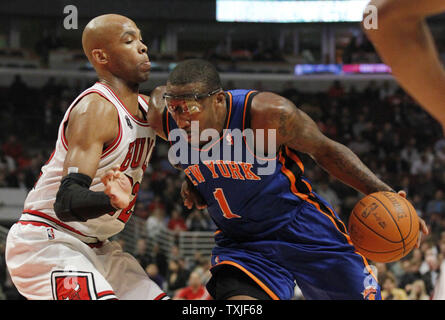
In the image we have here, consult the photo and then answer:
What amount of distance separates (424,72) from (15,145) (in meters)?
12.6

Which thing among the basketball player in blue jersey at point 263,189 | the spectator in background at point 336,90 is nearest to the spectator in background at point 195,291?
the basketball player in blue jersey at point 263,189

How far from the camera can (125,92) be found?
127 inches

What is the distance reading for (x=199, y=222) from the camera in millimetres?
9711

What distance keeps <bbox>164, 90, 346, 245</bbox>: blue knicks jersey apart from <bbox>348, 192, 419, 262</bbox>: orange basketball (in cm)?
30

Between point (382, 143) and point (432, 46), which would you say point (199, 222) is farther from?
point (432, 46)

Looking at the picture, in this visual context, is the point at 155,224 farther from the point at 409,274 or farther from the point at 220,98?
the point at 220,98

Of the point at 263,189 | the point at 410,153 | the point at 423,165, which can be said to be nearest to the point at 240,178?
the point at 263,189

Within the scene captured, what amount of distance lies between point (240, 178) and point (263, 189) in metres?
0.15

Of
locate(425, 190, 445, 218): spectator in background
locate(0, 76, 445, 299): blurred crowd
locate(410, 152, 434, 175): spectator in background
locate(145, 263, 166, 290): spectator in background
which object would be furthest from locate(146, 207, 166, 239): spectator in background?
locate(410, 152, 434, 175): spectator in background

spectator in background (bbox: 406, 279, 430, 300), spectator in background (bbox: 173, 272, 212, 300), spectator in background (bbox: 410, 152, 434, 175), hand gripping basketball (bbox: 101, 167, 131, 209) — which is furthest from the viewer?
spectator in background (bbox: 410, 152, 434, 175)

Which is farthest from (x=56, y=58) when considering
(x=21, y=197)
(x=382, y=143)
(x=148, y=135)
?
(x=148, y=135)

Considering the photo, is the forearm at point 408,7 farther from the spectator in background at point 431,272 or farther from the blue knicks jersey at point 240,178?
the spectator in background at point 431,272

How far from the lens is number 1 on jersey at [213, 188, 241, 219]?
3162 millimetres

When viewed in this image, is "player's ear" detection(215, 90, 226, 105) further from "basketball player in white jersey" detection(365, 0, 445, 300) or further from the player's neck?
"basketball player in white jersey" detection(365, 0, 445, 300)
